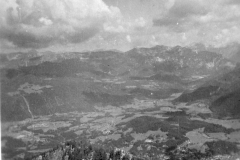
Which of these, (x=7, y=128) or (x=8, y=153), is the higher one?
(x=7, y=128)
